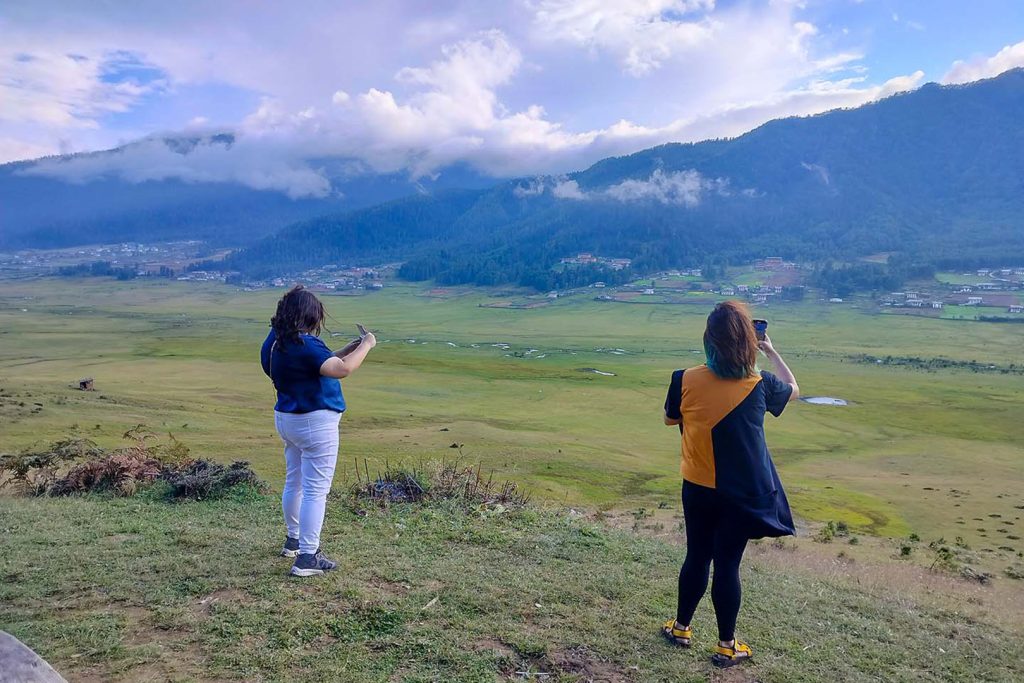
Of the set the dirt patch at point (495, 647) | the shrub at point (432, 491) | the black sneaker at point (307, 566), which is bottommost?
the shrub at point (432, 491)

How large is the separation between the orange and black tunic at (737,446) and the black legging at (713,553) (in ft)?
0.33

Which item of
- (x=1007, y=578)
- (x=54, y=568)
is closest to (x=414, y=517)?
(x=54, y=568)

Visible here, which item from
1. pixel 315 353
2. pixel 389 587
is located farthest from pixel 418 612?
pixel 315 353

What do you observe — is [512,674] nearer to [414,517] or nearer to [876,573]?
[414,517]

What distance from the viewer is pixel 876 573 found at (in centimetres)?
975

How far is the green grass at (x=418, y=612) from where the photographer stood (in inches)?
183

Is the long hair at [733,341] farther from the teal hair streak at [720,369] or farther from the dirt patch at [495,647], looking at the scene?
the dirt patch at [495,647]

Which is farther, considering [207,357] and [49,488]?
[207,357]

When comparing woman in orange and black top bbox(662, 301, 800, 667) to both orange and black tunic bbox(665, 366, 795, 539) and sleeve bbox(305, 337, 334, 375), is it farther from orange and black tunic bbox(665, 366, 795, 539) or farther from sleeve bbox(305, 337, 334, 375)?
sleeve bbox(305, 337, 334, 375)

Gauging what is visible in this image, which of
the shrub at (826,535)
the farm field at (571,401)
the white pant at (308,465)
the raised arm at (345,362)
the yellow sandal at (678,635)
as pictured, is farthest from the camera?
the farm field at (571,401)

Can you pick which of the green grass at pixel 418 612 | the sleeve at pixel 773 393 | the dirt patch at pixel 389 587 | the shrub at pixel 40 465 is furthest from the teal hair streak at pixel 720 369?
the shrub at pixel 40 465

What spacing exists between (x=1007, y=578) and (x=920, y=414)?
141ft

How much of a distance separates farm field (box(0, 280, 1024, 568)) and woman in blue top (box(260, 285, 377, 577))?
24.8 ft

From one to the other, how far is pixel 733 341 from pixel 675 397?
599 mm
